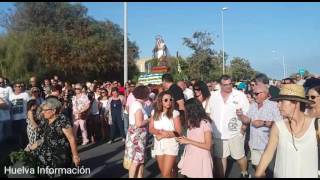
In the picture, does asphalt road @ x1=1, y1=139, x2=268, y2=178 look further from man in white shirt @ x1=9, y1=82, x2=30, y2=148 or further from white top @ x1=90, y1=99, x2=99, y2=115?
man in white shirt @ x1=9, y1=82, x2=30, y2=148

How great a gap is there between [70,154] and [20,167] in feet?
2.04

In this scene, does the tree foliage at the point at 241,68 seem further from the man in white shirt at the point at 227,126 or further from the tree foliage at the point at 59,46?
the man in white shirt at the point at 227,126

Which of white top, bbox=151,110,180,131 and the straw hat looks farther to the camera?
white top, bbox=151,110,180,131

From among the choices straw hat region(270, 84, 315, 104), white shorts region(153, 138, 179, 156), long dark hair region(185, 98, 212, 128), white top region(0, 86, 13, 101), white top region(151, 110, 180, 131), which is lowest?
white shorts region(153, 138, 179, 156)

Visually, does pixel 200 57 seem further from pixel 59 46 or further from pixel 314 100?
pixel 314 100

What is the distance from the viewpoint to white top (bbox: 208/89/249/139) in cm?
722

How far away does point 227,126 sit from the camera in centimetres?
723

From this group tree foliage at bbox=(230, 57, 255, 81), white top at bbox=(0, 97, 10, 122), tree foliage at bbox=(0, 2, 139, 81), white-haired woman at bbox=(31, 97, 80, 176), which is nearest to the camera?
white-haired woman at bbox=(31, 97, 80, 176)

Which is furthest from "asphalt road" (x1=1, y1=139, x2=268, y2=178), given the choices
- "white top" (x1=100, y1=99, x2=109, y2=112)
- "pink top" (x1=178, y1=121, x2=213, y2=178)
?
"pink top" (x1=178, y1=121, x2=213, y2=178)

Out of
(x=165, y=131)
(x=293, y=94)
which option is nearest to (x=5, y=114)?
(x=165, y=131)

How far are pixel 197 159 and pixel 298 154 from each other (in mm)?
2014

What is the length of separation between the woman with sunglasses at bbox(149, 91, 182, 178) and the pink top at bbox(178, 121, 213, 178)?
0.29m

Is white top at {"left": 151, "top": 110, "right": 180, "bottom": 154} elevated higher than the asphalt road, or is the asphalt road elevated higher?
white top at {"left": 151, "top": 110, "right": 180, "bottom": 154}

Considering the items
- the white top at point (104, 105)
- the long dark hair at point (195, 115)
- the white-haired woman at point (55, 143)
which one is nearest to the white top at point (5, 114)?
the white top at point (104, 105)
